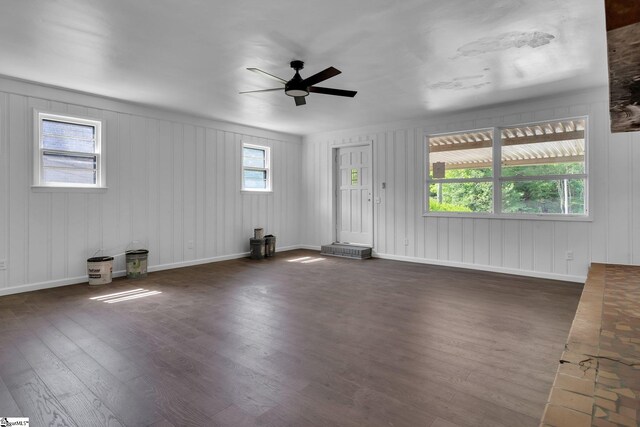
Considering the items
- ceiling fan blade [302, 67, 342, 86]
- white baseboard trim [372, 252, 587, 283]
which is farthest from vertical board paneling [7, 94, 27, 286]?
white baseboard trim [372, 252, 587, 283]

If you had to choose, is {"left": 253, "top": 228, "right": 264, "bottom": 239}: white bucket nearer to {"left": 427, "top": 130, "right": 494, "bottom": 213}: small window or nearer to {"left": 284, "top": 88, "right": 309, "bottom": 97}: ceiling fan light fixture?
{"left": 427, "top": 130, "right": 494, "bottom": 213}: small window

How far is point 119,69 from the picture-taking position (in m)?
3.86

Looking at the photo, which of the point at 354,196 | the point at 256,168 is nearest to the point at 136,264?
the point at 256,168

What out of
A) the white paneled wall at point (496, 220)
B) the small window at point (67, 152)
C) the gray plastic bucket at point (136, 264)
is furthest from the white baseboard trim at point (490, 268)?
the small window at point (67, 152)

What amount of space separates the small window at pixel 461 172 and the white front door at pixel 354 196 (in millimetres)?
1316

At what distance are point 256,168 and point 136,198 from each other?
248 cm

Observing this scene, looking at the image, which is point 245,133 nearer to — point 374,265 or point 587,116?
point 374,265

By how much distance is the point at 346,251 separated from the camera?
22.4 feet

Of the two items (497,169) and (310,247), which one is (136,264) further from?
(497,169)

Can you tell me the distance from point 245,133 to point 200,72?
2.94 m

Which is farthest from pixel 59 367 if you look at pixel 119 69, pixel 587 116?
pixel 587 116

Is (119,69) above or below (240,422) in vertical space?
above

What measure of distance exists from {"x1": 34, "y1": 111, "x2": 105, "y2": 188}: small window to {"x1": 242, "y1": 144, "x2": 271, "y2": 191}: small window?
2.60 m

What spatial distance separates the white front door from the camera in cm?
698
